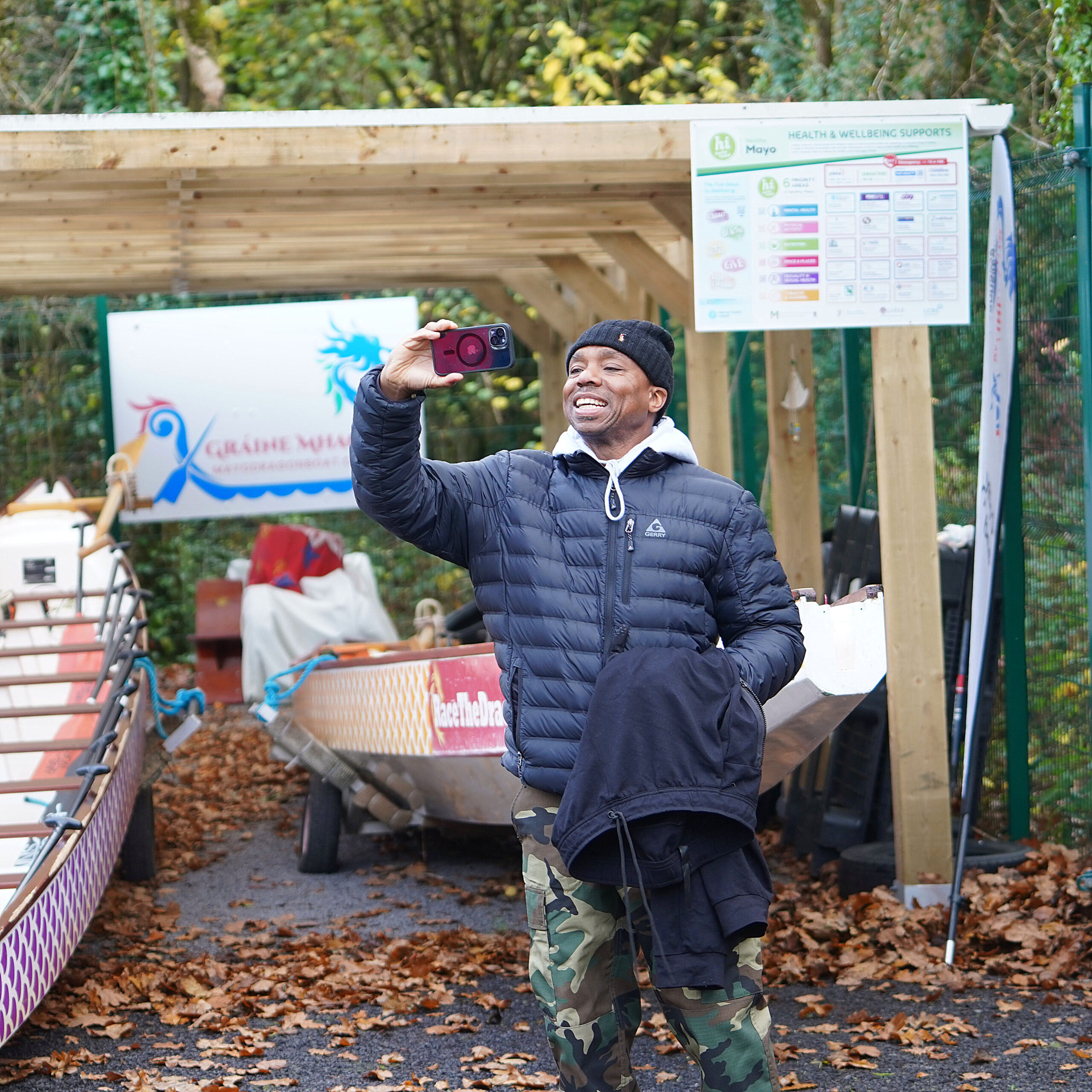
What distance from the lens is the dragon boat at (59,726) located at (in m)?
4.30

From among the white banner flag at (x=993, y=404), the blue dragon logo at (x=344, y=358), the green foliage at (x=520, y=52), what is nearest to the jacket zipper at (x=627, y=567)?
the white banner flag at (x=993, y=404)

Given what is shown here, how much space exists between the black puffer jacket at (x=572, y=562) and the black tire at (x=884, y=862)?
117 inches

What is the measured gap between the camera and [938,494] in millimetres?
7070

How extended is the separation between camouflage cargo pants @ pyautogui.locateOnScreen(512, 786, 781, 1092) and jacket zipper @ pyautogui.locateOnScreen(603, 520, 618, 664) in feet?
1.13

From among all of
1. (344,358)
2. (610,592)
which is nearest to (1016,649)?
(610,592)

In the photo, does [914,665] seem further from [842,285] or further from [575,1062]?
[575,1062]

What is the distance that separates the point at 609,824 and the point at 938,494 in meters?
4.75

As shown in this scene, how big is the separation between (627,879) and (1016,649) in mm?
3938

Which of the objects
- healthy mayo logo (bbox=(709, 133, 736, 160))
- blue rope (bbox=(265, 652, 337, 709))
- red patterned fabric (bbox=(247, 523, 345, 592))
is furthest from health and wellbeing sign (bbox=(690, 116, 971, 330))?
red patterned fabric (bbox=(247, 523, 345, 592))

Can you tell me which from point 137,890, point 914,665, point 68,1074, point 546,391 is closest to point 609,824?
point 68,1074

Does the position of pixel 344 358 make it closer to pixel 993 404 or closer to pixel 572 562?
pixel 993 404

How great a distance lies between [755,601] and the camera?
3.05m

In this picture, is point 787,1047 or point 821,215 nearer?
point 787,1047

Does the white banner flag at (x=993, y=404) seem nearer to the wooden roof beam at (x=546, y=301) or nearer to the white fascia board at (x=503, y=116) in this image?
the white fascia board at (x=503, y=116)
